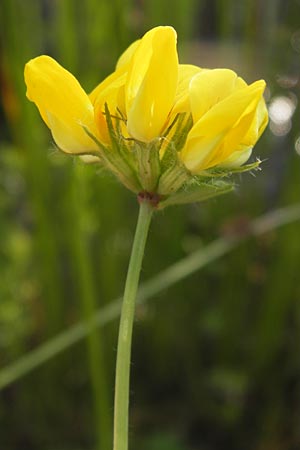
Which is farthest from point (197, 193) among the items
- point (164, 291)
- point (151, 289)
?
point (164, 291)

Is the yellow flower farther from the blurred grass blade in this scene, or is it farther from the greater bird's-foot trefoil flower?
the blurred grass blade

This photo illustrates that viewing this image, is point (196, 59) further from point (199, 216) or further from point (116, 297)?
point (116, 297)

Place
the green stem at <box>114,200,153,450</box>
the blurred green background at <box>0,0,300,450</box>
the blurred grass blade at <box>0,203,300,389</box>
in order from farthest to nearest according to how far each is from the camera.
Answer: the blurred green background at <box>0,0,300,450</box>, the blurred grass blade at <box>0,203,300,389</box>, the green stem at <box>114,200,153,450</box>

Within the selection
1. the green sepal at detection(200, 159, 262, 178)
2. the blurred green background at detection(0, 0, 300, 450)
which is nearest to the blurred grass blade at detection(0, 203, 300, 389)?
the blurred green background at detection(0, 0, 300, 450)

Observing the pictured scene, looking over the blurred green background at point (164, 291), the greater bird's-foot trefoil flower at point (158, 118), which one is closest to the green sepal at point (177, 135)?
the greater bird's-foot trefoil flower at point (158, 118)

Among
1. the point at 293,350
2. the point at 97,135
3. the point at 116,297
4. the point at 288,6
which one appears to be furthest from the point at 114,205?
the point at 97,135

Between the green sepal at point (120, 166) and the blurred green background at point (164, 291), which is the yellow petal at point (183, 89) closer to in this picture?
the green sepal at point (120, 166)
